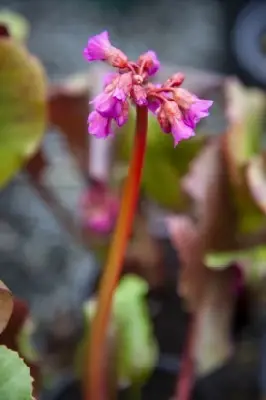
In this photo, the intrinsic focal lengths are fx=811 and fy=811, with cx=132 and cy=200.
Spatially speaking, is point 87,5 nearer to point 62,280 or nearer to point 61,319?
point 62,280

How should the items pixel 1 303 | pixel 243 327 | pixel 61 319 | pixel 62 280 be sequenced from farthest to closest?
1. pixel 62 280
2. pixel 61 319
3. pixel 243 327
4. pixel 1 303

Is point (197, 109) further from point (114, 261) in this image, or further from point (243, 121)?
point (243, 121)

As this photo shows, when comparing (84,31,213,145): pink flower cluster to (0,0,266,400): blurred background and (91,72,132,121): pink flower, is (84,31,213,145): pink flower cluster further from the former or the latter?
(0,0,266,400): blurred background

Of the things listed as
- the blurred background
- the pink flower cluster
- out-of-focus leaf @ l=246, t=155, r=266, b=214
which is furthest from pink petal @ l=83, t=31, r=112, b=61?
the blurred background

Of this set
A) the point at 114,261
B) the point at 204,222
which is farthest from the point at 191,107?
the point at 204,222

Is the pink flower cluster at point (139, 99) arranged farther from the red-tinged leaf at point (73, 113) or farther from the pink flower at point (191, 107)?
the red-tinged leaf at point (73, 113)

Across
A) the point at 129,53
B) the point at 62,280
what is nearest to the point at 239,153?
the point at 62,280

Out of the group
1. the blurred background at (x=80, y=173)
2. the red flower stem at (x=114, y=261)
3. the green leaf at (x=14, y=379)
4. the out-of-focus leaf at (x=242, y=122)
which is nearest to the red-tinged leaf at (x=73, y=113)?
the blurred background at (x=80, y=173)
